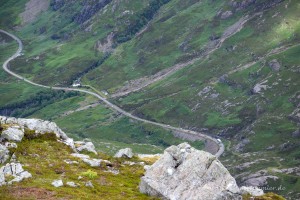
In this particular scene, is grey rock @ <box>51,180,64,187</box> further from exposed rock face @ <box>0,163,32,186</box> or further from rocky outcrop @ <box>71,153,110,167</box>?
rocky outcrop @ <box>71,153,110,167</box>

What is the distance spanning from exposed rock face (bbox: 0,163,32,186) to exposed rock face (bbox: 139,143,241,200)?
1696 centimetres

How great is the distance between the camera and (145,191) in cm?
6938

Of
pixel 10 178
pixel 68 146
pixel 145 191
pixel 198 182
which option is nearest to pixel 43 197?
pixel 10 178

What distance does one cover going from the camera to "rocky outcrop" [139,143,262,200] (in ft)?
215

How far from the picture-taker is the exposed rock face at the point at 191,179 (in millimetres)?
65562

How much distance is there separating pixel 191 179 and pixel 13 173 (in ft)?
83.0

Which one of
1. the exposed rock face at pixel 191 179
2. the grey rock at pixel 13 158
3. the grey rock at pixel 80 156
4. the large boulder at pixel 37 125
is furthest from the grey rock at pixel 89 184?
the large boulder at pixel 37 125

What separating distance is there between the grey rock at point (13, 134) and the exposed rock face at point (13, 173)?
10499mm

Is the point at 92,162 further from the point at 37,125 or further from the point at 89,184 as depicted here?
the point at 37,125

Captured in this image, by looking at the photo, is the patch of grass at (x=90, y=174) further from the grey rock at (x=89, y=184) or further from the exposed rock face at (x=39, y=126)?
the exposed rock face at (x=39, y=126)

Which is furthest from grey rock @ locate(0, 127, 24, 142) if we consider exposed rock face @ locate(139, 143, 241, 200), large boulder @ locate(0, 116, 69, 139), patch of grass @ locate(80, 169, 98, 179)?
exposed rock face @ locate(139, 143, 241, 200)

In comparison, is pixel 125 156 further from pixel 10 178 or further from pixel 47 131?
pixel 10 178

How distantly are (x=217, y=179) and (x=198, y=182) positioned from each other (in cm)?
271

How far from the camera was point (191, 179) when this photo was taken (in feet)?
224
